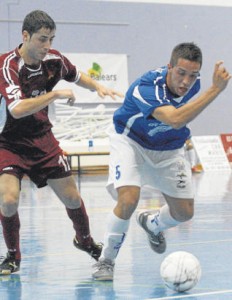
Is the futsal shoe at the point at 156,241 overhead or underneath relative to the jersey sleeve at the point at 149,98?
underneath

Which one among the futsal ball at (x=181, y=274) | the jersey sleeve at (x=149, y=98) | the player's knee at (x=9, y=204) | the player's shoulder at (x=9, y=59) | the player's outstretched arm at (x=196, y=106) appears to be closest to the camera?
the player's outstretched arm at (x=196, y=106)

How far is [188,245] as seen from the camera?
663cm

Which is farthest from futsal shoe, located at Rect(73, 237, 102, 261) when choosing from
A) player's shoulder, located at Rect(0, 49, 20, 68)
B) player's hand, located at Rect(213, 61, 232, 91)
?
player's hand, located at Rect(213, 61, 232, 91)

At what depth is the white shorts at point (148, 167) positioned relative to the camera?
17.4 ft

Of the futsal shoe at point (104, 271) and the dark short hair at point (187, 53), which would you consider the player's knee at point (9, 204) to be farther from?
the dark short hair at point (187, 53)

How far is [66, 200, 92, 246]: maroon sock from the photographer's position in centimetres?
568

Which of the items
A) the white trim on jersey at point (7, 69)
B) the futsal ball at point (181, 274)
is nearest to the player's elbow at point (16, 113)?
the white trim on jersey at point (7, 69)

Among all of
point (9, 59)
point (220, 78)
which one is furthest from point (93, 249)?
point (220, 78)

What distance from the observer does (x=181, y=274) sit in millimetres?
4664

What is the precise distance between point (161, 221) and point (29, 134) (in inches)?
45.3

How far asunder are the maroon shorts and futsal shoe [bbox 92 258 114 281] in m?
0.68

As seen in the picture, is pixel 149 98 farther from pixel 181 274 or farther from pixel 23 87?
pixel 181 274

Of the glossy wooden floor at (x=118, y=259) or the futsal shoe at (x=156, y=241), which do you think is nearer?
the glossy wooden floor at (x=118, y=259)

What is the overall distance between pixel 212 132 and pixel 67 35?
15.8 feet
